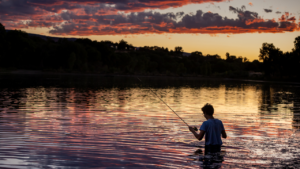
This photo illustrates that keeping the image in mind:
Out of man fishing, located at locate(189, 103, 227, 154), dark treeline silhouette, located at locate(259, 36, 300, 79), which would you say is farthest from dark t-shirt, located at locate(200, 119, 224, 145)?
dark treeline silhouette, located at locate(259, 36, 300, 79)

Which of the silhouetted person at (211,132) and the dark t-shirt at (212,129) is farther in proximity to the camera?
the dark t-shirt at (212,129)

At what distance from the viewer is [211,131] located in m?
8.88

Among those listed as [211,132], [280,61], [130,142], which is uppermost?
[280,61]

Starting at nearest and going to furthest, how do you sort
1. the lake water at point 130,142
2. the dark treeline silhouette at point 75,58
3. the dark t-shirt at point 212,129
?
the lake water at point 130,142 → the dark t-shirt at point 212,129 → the dark treeline silhouette at point 75,58

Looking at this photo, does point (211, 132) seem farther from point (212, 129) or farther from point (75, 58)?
point (75, 58)

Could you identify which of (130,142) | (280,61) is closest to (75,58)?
(280,61)

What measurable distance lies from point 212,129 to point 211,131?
0.09 m

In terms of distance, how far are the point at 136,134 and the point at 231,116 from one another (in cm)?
844

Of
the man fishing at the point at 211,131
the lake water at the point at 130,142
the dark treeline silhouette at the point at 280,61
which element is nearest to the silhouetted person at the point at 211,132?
the man fishing at the point at 211,131

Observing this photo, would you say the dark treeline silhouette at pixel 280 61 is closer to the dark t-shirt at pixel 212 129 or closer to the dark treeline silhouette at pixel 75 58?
the dark treeline silhouette at pixel 75 58

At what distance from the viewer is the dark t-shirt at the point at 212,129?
8.71m

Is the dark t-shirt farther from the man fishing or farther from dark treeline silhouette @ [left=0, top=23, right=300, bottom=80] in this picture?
dark treeline silhouette @ [left=0, top=23, right=300, bottom=80]

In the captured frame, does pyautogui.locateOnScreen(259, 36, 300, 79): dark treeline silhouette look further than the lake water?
Yes

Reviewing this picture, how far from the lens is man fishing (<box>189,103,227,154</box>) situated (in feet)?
28.3
